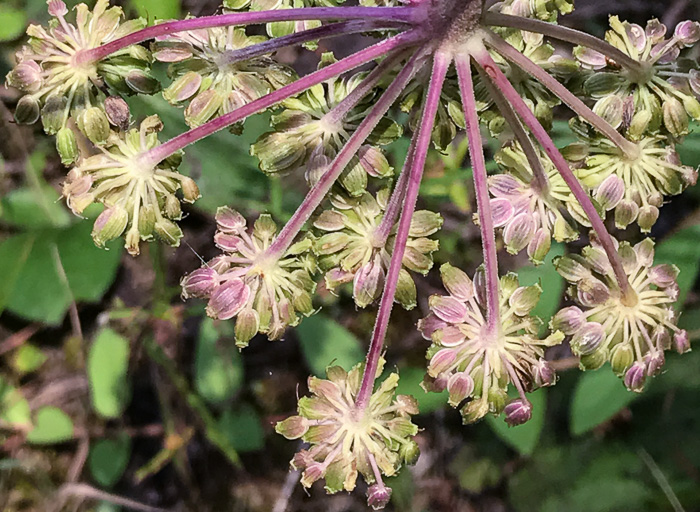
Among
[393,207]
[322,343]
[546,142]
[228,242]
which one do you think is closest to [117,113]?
[228,242]

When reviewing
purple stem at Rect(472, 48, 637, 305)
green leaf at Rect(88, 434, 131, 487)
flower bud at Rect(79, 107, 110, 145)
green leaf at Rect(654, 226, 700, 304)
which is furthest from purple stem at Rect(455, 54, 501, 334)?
green leaf at Rect(88, 434, 131, 487)

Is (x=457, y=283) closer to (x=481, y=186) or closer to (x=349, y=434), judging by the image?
(x=481, y=186)

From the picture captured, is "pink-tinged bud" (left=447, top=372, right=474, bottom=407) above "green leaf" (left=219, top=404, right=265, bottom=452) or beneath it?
above

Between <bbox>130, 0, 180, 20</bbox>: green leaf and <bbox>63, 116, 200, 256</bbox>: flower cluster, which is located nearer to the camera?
<bbox>63, 116, 200, 256</bbox>: flower cluster

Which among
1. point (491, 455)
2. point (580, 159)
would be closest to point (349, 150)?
point (580, 159)

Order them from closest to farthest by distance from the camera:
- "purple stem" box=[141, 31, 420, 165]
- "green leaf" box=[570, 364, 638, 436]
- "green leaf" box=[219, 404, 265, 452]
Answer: "purple stem" box=[141, 31, 420, 165] < "green leaf" box=[570, 364, 638, 436] < "green leaf" box=[219, 404, 265, 452]

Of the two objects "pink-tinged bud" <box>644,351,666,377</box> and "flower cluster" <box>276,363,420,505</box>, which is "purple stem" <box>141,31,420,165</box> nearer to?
"flower cluster" <box>276,363,420,505</box>
